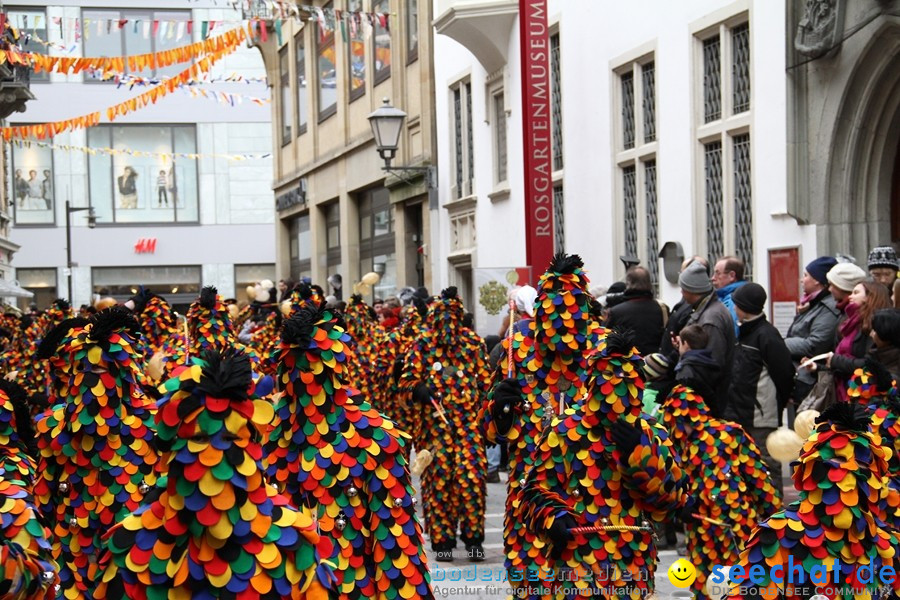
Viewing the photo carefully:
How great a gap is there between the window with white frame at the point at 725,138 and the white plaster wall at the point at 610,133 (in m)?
0.13

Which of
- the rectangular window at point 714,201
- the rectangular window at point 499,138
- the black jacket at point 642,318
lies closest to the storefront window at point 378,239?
the rectangular window at point 499,138

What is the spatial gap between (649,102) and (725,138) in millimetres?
2295

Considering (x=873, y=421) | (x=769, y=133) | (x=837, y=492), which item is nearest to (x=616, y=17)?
(x=769, y=133)

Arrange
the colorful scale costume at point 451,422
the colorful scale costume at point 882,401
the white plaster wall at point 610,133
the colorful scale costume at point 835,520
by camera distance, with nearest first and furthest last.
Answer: the colorful scale costume at point 835,520, the colorful scale costume at point 882,401, the colorful scale costume at point 451,422, the white plaster wall at point 610,133

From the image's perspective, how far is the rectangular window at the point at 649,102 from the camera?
1580 centimetres

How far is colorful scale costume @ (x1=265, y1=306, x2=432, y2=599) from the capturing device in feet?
14.3

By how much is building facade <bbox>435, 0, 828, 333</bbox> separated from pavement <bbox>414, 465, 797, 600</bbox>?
427 centimetres

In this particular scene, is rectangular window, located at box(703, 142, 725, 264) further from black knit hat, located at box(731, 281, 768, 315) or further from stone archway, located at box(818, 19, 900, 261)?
black knit hat, located at box(731, 281, 768, 315)

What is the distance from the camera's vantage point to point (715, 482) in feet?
21.9

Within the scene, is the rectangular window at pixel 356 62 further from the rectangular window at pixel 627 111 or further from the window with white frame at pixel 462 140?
the rectangular window at pixel 627 111

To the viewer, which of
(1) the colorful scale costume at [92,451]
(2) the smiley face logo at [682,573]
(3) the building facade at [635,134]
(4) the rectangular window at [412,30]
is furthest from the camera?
(4) the rectangular window at [412,30]

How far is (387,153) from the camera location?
1930 cm

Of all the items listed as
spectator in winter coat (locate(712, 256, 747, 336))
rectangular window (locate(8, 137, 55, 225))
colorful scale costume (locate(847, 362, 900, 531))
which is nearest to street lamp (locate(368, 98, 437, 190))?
spectator in winter coat (locate(712, 256, 747, 336))

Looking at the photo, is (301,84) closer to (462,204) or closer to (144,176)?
(462,204)
